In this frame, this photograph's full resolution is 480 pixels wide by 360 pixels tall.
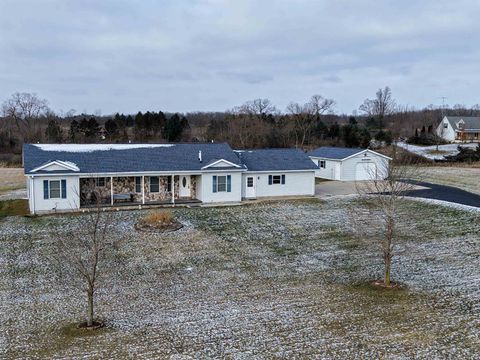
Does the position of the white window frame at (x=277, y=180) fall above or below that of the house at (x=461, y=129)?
below

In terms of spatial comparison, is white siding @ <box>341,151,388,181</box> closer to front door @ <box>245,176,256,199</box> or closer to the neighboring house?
the neighboring house

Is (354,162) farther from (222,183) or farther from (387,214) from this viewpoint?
(387,214)

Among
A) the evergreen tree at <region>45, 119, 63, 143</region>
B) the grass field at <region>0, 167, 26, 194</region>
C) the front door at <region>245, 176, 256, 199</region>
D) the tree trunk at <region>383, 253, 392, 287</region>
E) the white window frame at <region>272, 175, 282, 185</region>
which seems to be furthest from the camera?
the evergreen tree at <region>45, 119, 63, 143</region>

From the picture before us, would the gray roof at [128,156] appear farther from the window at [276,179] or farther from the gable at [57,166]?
the window at [276,179]

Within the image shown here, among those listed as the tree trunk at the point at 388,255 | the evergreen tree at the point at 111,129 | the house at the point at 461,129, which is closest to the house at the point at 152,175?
the tree trunk at the point at 388,255

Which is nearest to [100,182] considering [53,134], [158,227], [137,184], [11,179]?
[137,184]

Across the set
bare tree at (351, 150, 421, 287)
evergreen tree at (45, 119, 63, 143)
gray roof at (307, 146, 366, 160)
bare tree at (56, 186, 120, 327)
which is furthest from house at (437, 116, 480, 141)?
bare tree at (56, 186, 120, 327)
